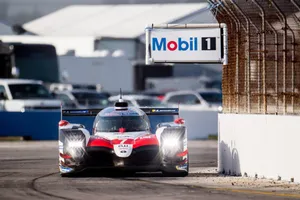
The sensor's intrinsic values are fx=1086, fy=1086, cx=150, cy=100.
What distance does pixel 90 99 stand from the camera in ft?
156

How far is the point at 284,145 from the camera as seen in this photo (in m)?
18.2

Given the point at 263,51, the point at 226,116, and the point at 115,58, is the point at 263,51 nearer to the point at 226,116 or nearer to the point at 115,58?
the point at 226,116

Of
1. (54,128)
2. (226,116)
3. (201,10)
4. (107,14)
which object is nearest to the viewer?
(226,116)

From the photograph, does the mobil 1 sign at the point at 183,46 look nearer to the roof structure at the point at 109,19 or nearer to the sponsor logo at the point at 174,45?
the sponsor logo at the point at 174,45

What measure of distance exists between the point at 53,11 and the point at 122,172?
5349 centimetres

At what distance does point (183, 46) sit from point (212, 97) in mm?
25066

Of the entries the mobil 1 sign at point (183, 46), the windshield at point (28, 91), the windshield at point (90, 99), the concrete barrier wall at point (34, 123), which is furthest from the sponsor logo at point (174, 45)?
the windshield at point (90, 99)

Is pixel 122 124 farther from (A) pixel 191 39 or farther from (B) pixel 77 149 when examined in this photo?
(A) pixel 191 39

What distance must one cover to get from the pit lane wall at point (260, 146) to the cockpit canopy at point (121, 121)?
1.54 metres

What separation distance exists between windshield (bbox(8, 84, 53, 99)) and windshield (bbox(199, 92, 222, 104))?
801cm

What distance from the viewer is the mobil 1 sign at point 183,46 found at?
20922 millimetres

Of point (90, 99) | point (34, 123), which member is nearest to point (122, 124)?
point (34, 123)

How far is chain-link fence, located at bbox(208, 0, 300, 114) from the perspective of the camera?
1839cm

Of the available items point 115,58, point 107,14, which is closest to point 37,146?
point 115,58
